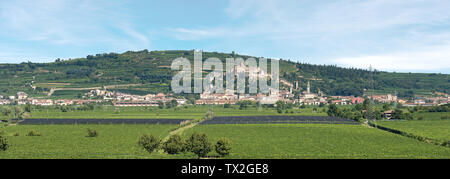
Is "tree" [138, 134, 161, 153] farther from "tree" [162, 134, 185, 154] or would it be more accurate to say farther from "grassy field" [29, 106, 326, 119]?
"grassy field" [29, 106, 326, 119]

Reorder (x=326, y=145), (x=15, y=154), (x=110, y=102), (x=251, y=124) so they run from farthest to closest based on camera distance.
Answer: (x=110, y=102) → (x=251, y=124) → (x=326, y=145) → (x=15, y=154)

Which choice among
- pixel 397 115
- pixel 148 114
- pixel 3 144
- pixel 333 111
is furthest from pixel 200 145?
pixel 333 111

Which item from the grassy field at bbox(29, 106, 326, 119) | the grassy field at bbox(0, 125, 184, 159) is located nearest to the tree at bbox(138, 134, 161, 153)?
the grassy field at bbox(0, 125, 184, 159)

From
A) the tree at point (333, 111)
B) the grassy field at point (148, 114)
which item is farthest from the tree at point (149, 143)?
the tree at point (333, 111)

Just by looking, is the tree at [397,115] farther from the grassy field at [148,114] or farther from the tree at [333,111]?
the grassy field at [148,114]
